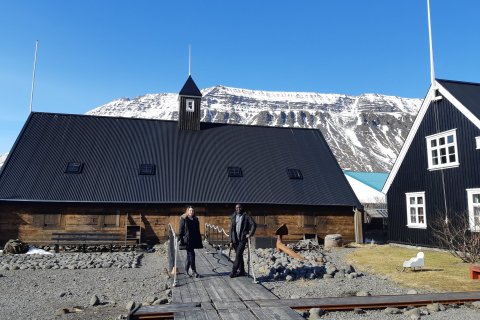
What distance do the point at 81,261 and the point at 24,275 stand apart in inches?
121

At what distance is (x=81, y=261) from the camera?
56.4 ft

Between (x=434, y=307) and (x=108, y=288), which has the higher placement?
(x=434, y=307)

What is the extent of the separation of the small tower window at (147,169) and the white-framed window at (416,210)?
1636 cm

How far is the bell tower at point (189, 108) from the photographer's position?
1212 inches

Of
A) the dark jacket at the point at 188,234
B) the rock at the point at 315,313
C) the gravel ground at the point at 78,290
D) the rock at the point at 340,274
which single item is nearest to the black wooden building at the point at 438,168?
the rock at the point at 340,274

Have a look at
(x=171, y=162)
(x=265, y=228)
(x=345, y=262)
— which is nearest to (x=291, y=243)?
(x=265, y=228)

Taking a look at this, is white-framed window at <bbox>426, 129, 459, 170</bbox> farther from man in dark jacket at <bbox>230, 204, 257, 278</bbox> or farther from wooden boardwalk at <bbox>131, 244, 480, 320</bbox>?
man in dark jacket at <bbox>230, 204, 257, 278</bbox>

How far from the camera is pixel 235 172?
1067 inches

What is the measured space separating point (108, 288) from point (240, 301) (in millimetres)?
5386

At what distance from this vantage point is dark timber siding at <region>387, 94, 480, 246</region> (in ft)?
62.1

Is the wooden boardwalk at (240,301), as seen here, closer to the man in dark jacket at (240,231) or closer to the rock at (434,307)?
the rock at (434,307)

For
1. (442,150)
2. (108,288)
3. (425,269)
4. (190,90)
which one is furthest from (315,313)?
(190,90)

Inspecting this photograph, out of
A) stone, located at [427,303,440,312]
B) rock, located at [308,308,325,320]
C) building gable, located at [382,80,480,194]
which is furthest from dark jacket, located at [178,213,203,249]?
building gable, located at [382,80,480,194]

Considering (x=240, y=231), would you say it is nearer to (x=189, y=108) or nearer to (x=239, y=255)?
(x=239, y=255)
